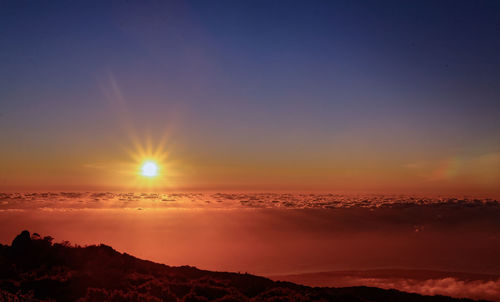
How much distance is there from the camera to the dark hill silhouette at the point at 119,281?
44.9 feet

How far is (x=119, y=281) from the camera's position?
1496cm

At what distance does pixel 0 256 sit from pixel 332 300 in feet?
51.7

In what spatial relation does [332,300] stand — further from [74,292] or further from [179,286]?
[74,292]

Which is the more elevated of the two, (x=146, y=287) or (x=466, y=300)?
(x=146, y=287)

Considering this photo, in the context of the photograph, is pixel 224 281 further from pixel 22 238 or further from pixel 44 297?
pixel 22 238

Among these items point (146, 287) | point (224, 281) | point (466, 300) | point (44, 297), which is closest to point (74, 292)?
point (44, 297)

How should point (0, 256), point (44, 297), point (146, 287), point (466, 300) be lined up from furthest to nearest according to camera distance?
point (0, 256) < point (466, 300) < point (146, 287) < point (44, 297)

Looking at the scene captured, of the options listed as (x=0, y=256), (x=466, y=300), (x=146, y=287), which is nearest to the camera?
(x=146, y=287)

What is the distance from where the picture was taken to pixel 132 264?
18484 millimetres

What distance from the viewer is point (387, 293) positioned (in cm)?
1658

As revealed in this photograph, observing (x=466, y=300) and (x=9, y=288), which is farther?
(x=466, y=300)

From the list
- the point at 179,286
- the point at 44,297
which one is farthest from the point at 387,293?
the point at 44,297

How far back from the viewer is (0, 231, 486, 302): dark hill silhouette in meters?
13.7

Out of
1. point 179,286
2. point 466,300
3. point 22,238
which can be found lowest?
point 466,300
